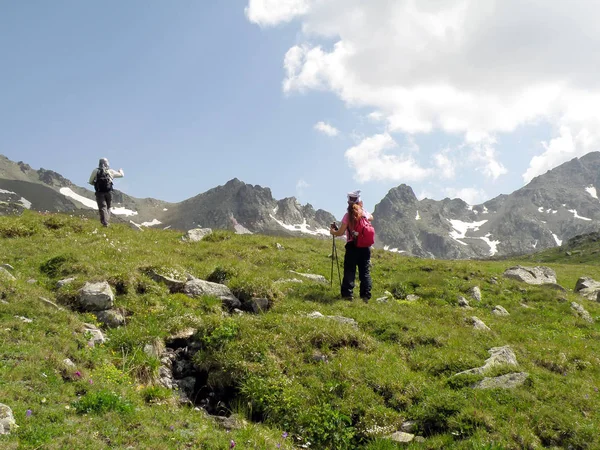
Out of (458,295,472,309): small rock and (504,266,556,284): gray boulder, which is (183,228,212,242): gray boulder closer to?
(458,295,472,309): small rock

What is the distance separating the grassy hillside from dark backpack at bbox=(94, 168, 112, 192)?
741 centimetres

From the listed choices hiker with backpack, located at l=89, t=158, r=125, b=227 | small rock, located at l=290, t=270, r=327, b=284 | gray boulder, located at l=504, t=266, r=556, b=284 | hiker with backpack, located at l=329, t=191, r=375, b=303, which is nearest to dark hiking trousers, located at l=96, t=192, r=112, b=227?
hiker with backpack, located at l=89, t=158, r=125, b=227

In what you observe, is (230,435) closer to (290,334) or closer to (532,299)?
(290,334)

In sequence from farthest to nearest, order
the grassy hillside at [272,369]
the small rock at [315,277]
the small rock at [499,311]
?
1. the small rock at [315,277]
2. the small rock at [499,311]
3. the grassy hillside at [272,369]

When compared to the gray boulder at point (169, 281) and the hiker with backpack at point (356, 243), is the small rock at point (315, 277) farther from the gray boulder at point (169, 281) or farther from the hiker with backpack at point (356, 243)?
the gray boulder at point (169, 281)

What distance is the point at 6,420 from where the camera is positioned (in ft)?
21.3

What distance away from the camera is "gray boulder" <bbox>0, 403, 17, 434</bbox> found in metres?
6.37

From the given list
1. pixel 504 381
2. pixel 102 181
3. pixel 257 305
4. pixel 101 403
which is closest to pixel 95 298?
pixel 257 305

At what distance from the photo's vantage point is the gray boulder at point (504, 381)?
399 inches

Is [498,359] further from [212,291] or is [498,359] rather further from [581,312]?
[581,312]

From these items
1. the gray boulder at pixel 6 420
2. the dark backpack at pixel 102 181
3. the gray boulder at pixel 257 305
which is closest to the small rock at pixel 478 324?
the gray boulder at pixel 257 305

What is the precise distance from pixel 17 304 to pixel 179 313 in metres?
4.04

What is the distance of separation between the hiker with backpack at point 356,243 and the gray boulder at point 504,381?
6734mm

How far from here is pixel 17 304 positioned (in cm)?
1070
